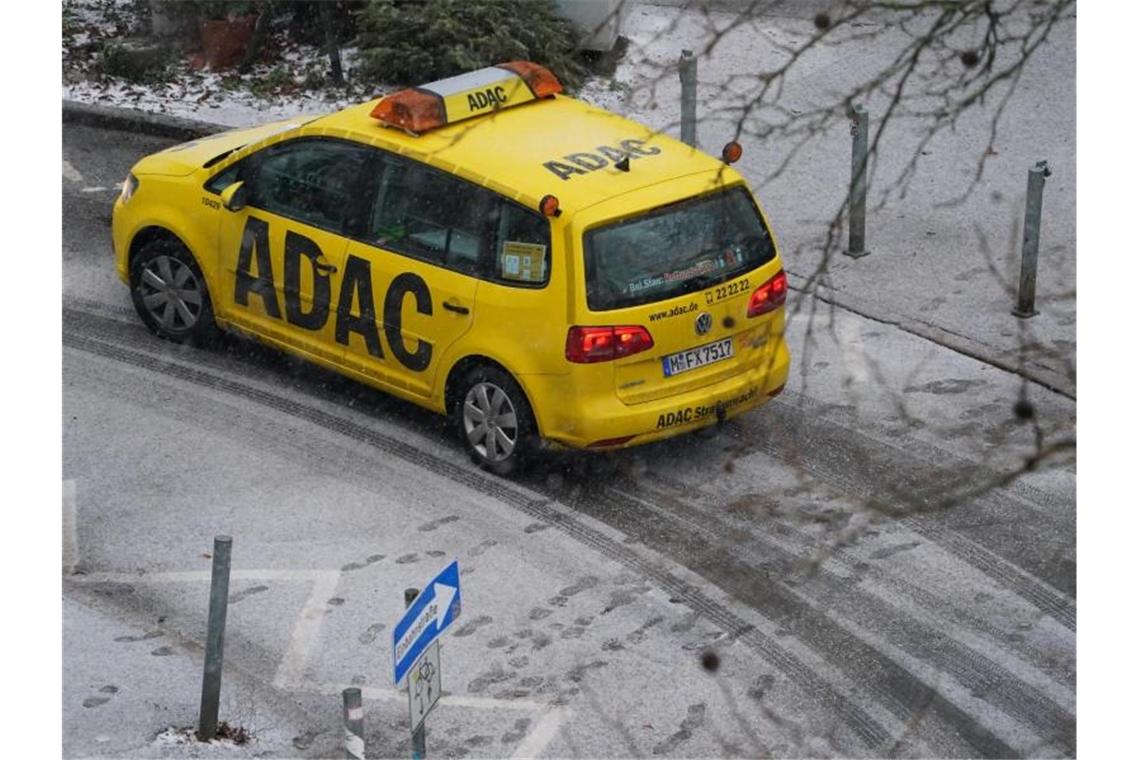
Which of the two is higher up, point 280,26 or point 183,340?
point 280,26

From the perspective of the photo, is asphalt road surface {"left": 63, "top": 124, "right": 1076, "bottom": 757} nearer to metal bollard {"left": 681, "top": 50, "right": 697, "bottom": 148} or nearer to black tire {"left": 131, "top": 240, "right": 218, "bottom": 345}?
black tire {"left": 131, "top": 240, "right": 218, "bottom": 345}

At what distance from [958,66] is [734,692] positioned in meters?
9.37

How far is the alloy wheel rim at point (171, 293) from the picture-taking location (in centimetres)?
1118

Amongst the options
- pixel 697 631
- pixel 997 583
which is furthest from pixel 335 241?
pixel 997 583

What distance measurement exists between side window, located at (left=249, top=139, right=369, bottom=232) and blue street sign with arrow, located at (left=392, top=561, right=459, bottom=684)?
3927 mm

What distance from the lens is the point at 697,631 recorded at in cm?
862

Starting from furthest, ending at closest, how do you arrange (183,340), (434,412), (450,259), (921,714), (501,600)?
(183,340), (434,412), (450,259), (501,600), (921,714)

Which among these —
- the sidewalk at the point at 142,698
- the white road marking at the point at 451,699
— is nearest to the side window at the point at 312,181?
the sidewalk at the point at 142,698

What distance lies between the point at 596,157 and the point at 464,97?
2.96 ft

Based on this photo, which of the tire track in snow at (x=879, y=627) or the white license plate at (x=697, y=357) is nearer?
the tire track in snow at (x=879, y=627)

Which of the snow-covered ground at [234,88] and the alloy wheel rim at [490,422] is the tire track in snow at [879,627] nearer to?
the alloy wheel rim at [490,422]

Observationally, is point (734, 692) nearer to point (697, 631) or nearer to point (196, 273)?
point (697, 631)

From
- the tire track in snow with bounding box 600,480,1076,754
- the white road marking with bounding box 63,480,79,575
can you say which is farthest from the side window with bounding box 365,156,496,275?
the white road marking with bounding box 63,480,79,575

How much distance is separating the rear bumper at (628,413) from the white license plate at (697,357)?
0.13 m
